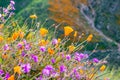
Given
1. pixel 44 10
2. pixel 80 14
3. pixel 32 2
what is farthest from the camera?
pixel 32 2

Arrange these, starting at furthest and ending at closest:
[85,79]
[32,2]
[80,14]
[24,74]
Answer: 1. [32,2]
2. [80,14]
3. [85,79]
4. [24,74]

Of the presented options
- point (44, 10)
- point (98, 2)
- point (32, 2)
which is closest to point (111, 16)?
point (98, 2)

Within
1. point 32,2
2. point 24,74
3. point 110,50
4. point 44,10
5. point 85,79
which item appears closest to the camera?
point 24,74

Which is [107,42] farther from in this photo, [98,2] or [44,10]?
[44,10]

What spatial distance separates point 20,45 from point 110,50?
1925 centimetres

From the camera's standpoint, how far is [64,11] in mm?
23156

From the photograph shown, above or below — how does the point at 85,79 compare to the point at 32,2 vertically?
below

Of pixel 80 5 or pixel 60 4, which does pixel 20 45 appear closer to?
pixel 60 4

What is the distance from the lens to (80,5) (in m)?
24.6

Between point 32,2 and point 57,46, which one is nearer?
point 57,46

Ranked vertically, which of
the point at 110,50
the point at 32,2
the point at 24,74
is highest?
the point at 32,2

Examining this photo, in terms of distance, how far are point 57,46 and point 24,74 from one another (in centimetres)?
54

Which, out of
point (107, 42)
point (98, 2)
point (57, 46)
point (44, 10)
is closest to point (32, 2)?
point (44, 10)

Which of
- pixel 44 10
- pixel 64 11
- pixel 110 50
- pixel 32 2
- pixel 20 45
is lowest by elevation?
pixel 20 45
